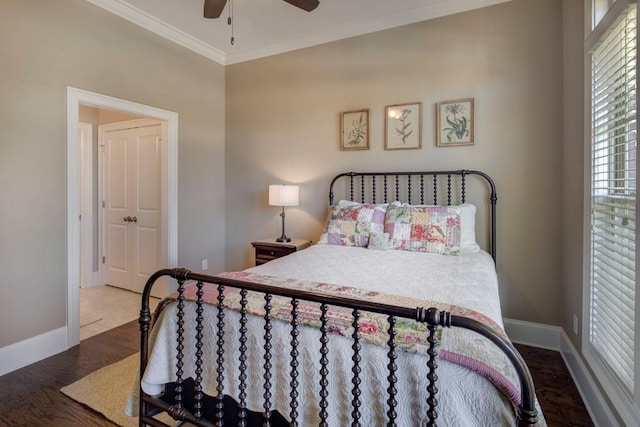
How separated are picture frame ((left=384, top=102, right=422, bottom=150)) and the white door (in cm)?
253

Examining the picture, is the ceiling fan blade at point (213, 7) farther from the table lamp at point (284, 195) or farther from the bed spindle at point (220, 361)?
the bed spindle at point (220, 361)

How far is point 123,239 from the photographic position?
4207 mm

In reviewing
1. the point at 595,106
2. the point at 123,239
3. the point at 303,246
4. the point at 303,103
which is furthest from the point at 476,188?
the point at 123,239

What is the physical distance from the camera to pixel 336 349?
3.94ft

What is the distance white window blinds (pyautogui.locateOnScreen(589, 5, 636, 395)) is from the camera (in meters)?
1.54

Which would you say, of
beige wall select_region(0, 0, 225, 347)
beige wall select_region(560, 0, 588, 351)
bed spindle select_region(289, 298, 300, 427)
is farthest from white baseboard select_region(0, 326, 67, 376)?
beige wall select_region(560, 0, 588, 351)

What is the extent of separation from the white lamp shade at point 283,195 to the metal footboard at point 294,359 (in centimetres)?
199

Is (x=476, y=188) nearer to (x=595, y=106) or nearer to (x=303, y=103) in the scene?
(x=595, y=106)

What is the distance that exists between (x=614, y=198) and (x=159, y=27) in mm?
3927

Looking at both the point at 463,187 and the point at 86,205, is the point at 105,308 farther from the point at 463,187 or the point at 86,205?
the point at 463,187

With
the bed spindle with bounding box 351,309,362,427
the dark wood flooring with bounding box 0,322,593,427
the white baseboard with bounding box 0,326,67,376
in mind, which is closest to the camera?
the bed spindle with bounding box 351,309,362,427

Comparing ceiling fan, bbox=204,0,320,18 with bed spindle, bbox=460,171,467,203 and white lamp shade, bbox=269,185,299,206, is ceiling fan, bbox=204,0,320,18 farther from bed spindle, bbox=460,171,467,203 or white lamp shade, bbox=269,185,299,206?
bed spindle, bbox=460,171,467,203

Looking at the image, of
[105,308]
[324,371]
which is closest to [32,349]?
[105,308]

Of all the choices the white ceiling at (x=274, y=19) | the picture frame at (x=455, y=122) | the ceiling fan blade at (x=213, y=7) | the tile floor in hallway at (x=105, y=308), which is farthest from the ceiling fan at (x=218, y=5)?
the tile floor in hallway at (x=105, y=308)
